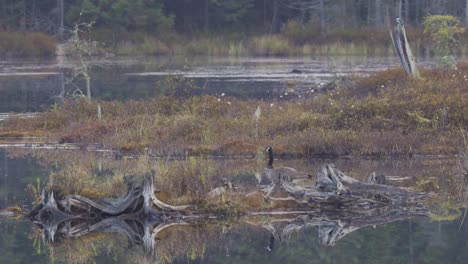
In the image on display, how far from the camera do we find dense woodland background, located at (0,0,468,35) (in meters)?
66.7

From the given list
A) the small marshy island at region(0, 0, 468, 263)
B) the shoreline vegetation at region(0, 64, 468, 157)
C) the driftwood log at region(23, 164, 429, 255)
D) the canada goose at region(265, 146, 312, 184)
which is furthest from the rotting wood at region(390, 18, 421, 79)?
the driftwood log at region(23, 164, 429, 255)

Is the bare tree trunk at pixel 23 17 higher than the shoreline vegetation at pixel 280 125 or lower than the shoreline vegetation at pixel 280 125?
higher

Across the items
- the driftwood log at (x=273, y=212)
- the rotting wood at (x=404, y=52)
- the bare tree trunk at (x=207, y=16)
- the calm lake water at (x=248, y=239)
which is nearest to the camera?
the calm lake water at (x=248, y=239)

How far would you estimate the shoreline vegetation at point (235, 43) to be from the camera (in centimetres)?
5788

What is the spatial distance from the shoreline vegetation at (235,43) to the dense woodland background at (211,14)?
1.52 m

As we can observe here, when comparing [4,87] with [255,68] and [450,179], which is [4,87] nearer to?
[255,68]

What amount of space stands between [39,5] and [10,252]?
57.9 m

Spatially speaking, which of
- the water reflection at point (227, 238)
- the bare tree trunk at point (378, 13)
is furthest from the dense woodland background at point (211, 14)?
the water reflection at point (227, 238)

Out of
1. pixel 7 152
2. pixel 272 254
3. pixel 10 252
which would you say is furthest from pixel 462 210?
pixel 7 152

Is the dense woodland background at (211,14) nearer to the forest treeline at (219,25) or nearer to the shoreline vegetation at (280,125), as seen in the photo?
the forest treeline at (219,25)

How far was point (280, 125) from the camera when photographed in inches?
854

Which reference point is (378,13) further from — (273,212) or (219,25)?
(273,212)

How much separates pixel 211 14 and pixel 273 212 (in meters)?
59.2

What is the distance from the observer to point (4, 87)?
1575 inches
